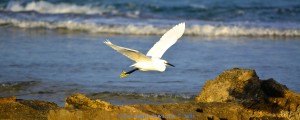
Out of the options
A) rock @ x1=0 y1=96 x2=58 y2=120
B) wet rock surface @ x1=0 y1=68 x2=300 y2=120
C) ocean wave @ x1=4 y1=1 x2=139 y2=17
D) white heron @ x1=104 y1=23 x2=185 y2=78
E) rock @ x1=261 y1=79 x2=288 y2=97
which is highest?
ocean wave @ x1=4 y1=1 x2=139 y2=17

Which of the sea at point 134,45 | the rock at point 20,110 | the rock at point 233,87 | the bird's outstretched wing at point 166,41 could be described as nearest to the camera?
the rock at point 20,110

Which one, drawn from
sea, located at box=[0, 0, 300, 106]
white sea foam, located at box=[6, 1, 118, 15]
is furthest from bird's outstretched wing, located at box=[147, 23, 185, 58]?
white sea foam, located at box=[6, 1, 118, 15]

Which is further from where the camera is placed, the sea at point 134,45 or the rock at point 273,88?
the sea at point 134,45

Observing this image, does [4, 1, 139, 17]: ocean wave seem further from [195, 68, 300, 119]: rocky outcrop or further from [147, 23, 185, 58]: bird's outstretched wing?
[195, 68, 300, 119]: rocky outcrop

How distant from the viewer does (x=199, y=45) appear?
12.5m

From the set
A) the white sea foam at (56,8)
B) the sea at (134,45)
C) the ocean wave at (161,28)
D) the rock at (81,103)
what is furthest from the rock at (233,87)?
the white sea foam at (56,8)

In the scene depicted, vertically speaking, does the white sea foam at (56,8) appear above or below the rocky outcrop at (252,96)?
above

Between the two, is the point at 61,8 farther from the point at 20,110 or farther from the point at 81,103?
the point at 81,103

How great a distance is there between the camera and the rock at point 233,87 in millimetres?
6695

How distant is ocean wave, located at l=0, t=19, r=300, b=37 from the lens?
47.2 ft

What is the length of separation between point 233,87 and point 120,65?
3893 millimetres

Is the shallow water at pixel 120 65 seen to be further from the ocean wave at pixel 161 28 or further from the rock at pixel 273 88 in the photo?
the rock at pixel 273 88

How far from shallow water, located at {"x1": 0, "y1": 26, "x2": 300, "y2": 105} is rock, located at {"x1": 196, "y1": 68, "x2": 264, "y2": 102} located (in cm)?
135

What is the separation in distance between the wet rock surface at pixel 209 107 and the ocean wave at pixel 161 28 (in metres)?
7.49
